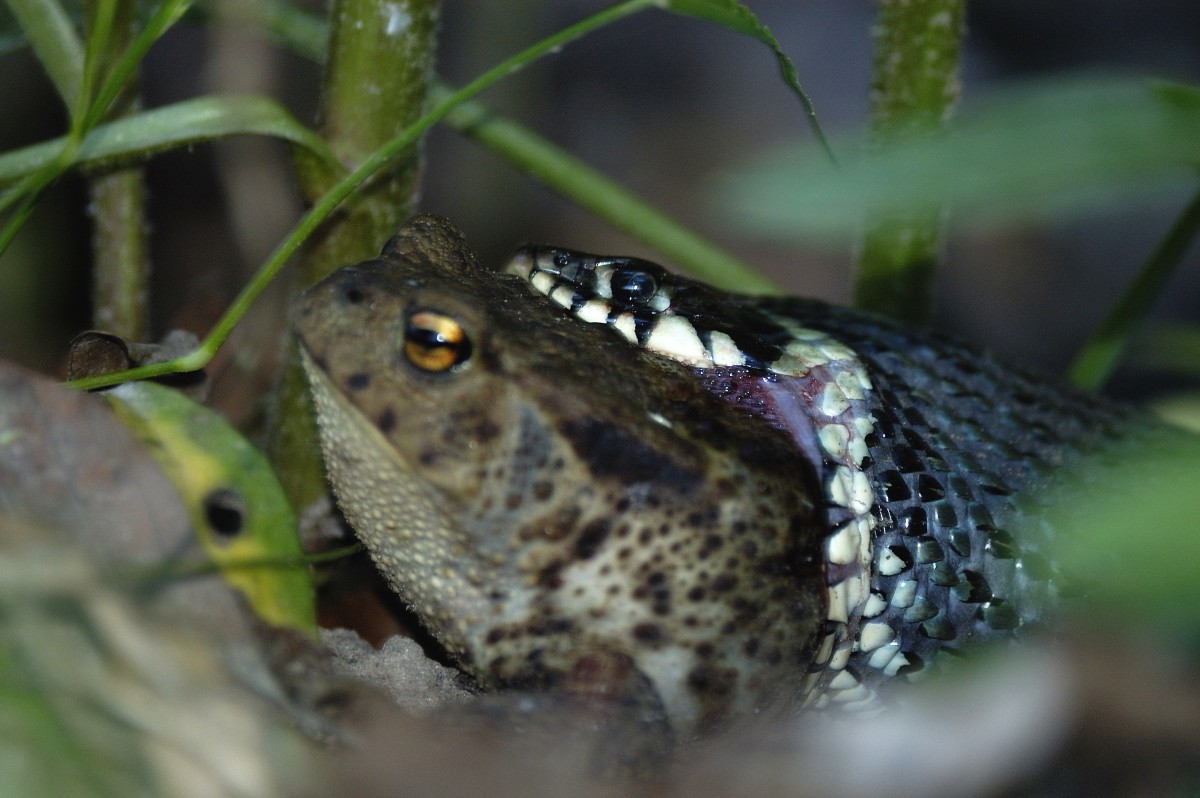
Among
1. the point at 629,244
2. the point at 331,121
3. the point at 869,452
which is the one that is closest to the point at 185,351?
A: the point at 331,121

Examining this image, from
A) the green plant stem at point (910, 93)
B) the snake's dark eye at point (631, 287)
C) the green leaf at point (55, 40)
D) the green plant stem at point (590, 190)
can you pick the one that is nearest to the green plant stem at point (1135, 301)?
the green plant stem at point (910, 93)

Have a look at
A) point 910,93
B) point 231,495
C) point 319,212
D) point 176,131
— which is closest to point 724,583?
point 231,495

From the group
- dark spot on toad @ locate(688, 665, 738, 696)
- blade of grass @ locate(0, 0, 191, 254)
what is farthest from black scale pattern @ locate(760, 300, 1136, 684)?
blade of grass @ locate(0, 0, 191, 254)

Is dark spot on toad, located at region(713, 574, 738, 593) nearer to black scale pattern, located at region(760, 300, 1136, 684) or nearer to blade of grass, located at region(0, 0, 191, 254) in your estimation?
black scale pattern, located at region(760, 300, 1136, 684)

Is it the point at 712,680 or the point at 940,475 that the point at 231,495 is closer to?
the point at 712,680

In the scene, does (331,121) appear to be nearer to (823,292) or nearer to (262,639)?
(262,639)

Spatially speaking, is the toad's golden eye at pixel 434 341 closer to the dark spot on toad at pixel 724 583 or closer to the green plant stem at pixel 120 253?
the dark spot on toad at pixel 724 583
